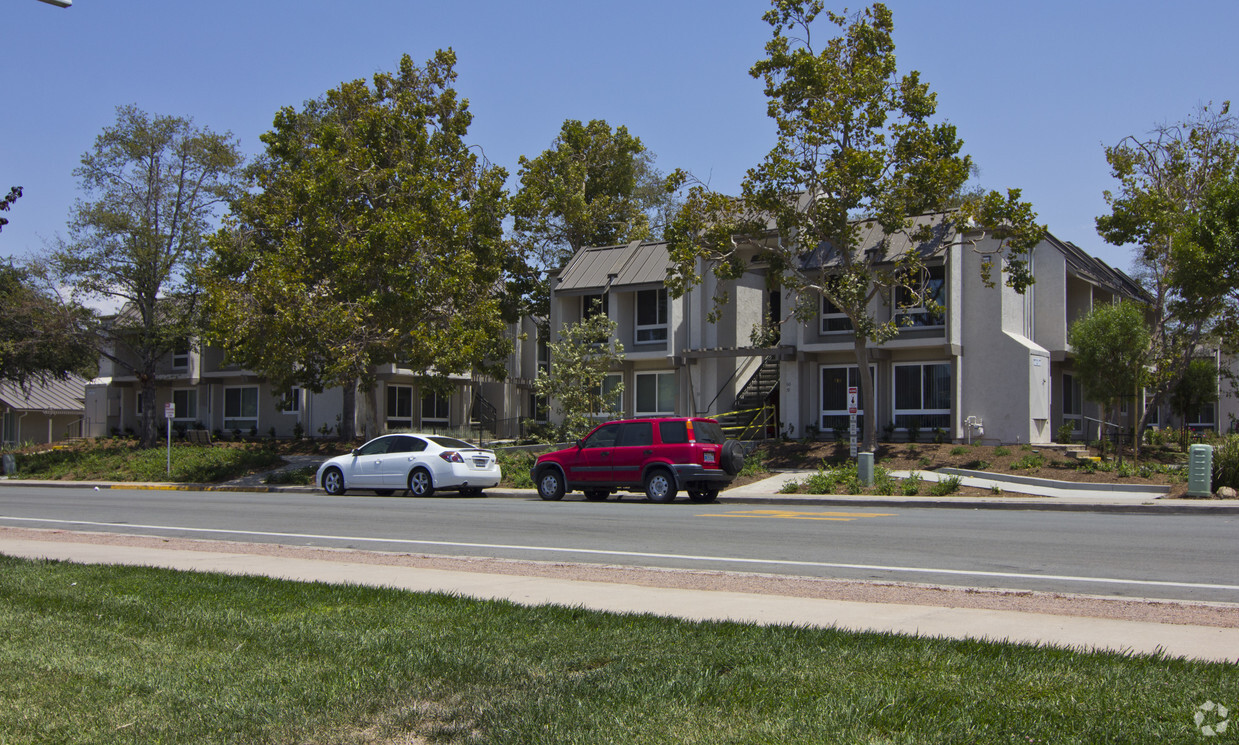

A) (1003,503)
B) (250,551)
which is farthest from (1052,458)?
(250,551)

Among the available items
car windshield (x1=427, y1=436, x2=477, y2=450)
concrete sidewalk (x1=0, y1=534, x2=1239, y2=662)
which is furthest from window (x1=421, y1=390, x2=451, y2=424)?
concrete sidewalk (x1=0, y1=534, x2=1239, y2=662)

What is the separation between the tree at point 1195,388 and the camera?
3741 cm

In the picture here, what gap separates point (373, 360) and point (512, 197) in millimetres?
9122

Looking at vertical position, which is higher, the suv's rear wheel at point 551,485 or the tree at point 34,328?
the tree at point 34,328

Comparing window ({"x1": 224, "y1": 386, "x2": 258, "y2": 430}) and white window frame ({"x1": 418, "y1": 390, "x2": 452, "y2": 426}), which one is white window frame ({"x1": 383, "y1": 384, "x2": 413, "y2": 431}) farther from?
window ({"x1": 224, "y1": 386, "x2": 258, "y2": 430})

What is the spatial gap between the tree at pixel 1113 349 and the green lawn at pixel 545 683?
2448 cm

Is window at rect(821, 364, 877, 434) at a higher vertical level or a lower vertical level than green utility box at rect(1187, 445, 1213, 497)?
higher

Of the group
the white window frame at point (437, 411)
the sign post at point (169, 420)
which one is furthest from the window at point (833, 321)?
the white window frame at point (437, 411)

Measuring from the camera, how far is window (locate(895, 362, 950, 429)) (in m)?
31.1

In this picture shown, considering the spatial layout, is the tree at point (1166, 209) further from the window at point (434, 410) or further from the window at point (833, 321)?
the window at point (434, 410)

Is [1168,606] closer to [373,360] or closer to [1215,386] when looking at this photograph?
[373,360]

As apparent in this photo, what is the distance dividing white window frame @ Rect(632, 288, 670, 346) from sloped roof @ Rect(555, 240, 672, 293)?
0.79 m

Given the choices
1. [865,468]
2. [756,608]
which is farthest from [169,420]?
[756,608]

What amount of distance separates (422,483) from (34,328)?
2279 cm
